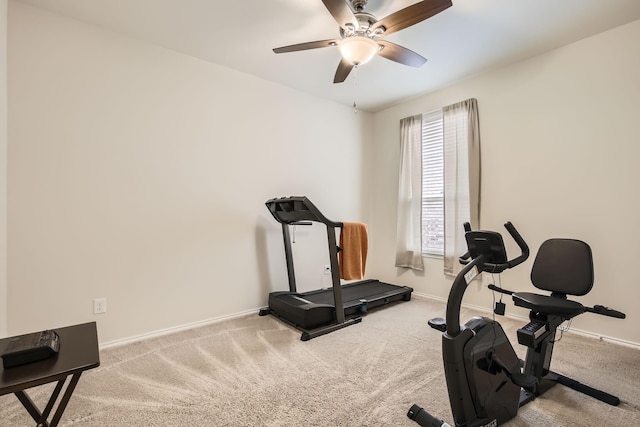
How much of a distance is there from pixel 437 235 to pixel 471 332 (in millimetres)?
2450

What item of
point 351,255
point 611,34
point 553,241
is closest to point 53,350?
point 351,255

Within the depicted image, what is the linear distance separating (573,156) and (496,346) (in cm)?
218

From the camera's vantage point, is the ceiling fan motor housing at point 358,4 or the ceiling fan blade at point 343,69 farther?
the ceiling fan blade at point 343,69

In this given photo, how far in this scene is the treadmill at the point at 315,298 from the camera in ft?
9.13

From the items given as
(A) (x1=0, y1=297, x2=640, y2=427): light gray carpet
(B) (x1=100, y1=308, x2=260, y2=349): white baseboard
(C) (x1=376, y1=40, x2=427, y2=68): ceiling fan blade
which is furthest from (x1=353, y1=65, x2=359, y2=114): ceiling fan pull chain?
(B) (x1=100, y1=308, x2=260, y2=349): white baseboard

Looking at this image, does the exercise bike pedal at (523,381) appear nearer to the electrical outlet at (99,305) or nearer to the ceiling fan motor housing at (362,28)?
the ceiling fan motor housing at (362,28)

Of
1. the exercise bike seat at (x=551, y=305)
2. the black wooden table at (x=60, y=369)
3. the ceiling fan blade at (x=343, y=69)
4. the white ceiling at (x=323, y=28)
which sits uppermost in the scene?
the white ceiling at (x=323, y=28)

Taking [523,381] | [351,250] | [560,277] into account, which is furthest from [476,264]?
[351,250]

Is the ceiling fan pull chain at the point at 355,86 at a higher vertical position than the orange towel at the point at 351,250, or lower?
higher

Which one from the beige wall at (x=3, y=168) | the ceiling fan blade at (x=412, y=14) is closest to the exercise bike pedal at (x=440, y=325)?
the ceiling fan blade at (x=412, y=14)

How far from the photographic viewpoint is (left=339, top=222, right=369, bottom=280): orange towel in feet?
9.69

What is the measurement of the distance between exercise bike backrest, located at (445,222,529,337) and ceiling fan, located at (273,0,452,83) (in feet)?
4.33

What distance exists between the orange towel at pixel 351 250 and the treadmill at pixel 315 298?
7 centimetres

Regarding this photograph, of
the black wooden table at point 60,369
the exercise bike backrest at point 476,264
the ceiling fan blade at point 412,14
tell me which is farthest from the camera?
the ceiling fan blade at point 412,14
